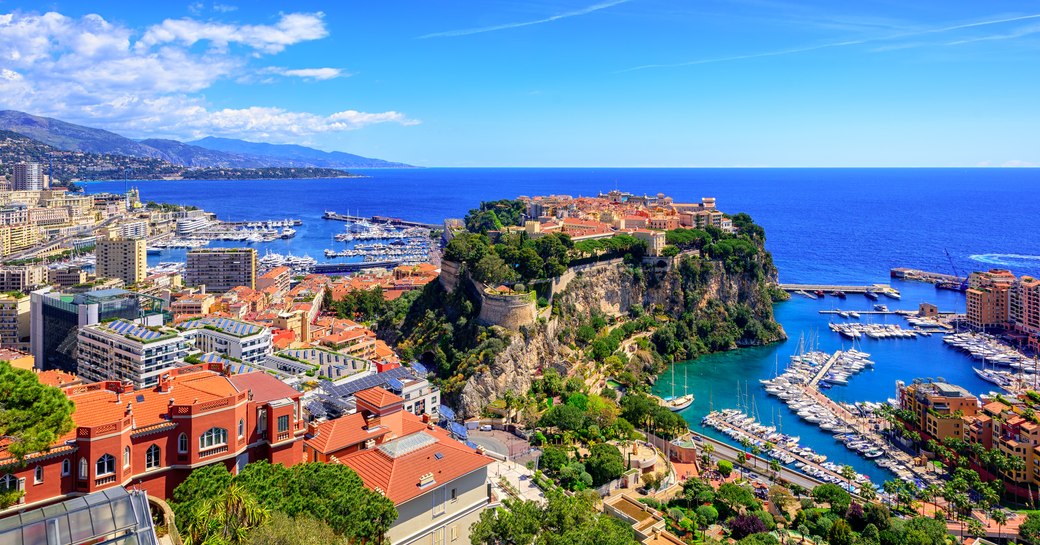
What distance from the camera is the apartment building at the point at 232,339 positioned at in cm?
2314

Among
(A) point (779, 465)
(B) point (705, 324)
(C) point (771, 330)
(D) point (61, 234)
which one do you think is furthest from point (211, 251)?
(A) point (779, 465)

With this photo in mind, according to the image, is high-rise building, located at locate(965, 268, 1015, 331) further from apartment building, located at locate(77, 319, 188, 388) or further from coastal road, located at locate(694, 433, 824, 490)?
apartment building, located at locate(77, 319, 188, 388)

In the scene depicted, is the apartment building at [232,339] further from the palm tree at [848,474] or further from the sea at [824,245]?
the palm tree at [848,474]

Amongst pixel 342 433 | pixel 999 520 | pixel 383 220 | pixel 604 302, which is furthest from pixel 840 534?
pixel 383 220

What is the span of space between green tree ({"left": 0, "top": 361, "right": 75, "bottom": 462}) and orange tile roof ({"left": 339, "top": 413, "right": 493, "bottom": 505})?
469 centimetres

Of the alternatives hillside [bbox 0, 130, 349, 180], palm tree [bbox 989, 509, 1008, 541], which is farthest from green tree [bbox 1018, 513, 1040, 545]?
hillside [bbox 0, 130, 349, 180]

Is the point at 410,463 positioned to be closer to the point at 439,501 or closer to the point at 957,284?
the point at 439,501

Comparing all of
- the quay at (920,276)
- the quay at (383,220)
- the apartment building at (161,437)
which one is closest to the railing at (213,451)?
the apartment building at (161,437)

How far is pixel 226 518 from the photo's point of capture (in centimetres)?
895

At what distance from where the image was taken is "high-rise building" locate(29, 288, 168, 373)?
80.2 feet

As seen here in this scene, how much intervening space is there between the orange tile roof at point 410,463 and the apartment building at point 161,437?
134 cm

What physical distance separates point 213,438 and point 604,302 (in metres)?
25.9

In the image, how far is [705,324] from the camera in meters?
37.1

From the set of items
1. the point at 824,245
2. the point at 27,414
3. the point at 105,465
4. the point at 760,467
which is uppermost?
the point at 27,414
